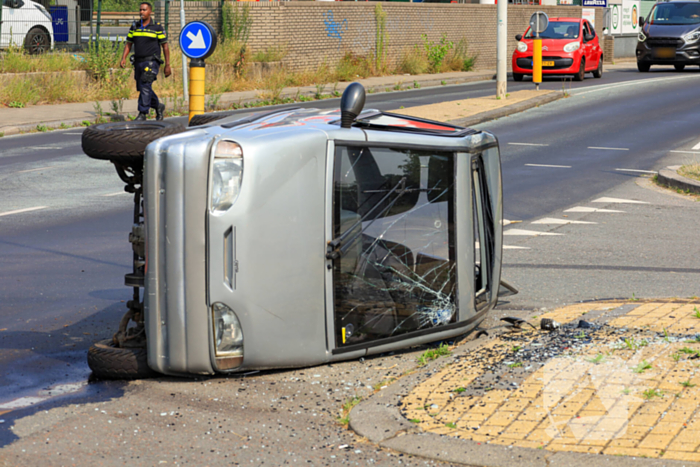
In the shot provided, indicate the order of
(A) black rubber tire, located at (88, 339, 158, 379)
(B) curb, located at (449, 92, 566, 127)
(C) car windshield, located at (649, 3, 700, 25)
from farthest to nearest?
(C) car windshield, located at (649, 3, 700, 25)
(B) curb, located at (449, 92, 566, 127)
(A) black rubber tire, located at (88, 339, 158, 379)

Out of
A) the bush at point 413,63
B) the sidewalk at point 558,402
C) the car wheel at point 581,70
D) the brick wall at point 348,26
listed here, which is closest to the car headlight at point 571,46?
the car wheel at point 581,70

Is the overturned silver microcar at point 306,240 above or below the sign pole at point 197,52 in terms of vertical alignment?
below

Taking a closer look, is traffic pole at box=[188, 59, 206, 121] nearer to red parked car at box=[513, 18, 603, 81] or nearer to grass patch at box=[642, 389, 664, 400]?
grass patch at box=[642, 389, 664, 400]

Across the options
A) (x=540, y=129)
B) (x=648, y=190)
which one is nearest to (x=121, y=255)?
(x=648, y=190)

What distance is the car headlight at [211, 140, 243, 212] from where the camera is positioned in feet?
15.0

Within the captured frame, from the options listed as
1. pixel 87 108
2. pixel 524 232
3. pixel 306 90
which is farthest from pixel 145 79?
pixel 524 232

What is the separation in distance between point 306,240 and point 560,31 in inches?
1061

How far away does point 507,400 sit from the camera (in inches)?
168

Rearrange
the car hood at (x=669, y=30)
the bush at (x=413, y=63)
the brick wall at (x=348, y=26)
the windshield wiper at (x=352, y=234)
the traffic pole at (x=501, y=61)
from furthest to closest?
the bush at (x=413, y=63), the car hood at (x=669, y=30), the brick wall at (x=348, y=26), the traffic pole at (x=501, y=61), the windshield wiper at (x=352, y=234)

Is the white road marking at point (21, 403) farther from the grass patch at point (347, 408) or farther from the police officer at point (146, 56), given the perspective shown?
the police officer at point (146, 56)

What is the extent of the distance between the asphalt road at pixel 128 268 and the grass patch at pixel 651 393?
3.99ft

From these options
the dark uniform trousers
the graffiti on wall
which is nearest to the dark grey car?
the graffiti on wall

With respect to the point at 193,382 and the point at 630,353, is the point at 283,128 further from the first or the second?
the point at 630,353

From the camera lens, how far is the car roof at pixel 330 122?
5.04 m
